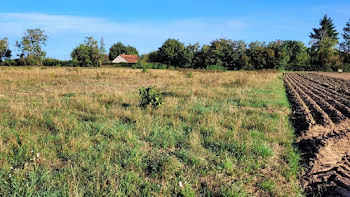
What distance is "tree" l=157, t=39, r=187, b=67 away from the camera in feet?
194

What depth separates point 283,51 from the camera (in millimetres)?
50969

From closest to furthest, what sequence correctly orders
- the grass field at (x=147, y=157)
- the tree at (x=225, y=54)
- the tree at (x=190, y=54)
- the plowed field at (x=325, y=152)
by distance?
the grass field at (x=147, y=157) < the plowed field at (x=325, y=152) < the tree at (x=225, y=54) < the tree at (x=190, y=54)

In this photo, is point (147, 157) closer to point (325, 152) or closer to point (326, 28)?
point (325, 152)

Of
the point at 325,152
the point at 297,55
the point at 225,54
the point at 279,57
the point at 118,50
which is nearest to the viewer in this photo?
the point at 325,152

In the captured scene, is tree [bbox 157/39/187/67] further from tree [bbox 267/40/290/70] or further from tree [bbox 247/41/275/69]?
tree [bbox 267/40/290/70]

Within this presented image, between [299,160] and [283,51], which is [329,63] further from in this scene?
[299,160]

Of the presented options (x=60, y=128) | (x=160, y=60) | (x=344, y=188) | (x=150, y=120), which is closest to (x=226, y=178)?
(x=344, y=188)

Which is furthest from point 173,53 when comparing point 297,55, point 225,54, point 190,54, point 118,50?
point 118,50

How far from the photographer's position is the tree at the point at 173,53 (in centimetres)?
5903

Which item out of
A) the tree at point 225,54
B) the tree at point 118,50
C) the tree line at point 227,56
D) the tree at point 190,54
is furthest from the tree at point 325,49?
the tree at point 118,50

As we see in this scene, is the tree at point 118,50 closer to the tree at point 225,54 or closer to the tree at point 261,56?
the tree at point 225,54

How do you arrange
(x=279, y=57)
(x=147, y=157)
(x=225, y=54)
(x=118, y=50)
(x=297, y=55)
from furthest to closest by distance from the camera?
1. (x=118, y=50)
2. (x=297, y=55)
3. (x=225, y=54)
4. (x=279, y=57)
5. (x=147, y=157)

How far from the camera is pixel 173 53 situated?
64.2 m

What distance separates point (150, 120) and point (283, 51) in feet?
168
